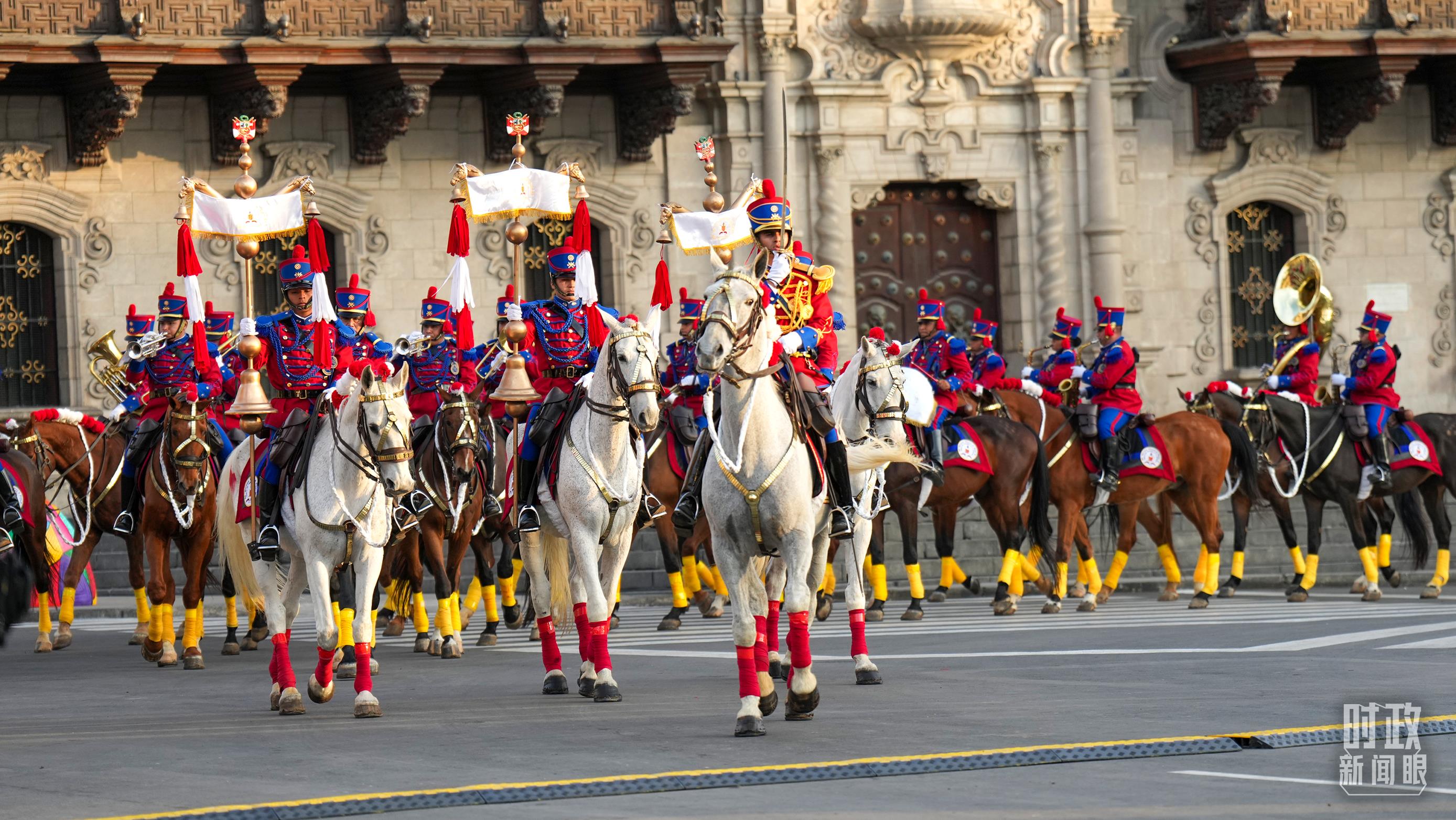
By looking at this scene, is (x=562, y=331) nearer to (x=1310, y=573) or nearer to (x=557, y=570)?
(x=557, y=570)

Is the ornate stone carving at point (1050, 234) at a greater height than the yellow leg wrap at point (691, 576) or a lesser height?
greater

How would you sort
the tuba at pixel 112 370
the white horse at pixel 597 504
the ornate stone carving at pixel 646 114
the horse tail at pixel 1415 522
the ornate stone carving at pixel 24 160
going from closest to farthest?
the white horse at pixel 597 504
the tuba at pixel 112 370
the horse tail at pixel 1415 522
the ornate stone carving at pixel 24 160
the ornate stone carving at pixel 646 114

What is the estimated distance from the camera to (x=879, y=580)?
18.8 metres

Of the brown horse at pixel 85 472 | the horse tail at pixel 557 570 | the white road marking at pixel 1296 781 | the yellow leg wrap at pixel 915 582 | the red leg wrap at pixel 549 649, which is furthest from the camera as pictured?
the yellow leg wrap at pixel 915 582

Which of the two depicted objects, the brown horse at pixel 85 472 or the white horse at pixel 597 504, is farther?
the brown horse at pixel 85 472

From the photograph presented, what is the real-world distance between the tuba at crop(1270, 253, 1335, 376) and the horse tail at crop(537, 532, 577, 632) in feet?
35.3

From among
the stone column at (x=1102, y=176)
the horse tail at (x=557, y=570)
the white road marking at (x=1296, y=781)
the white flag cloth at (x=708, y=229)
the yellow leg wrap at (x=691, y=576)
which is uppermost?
the stone column at (x=1102, y=176)

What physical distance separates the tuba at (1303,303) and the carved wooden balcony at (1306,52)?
669 cm

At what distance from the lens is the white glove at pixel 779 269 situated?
38.4 ft

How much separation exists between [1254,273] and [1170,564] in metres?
11.0

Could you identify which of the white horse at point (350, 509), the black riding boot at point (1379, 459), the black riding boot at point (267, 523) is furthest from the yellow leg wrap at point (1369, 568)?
the black riding boot at point (267, 523)

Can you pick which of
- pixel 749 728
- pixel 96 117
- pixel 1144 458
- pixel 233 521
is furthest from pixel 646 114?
pixel 749 728

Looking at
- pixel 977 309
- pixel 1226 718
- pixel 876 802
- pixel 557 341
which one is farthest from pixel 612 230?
pixel 876 802

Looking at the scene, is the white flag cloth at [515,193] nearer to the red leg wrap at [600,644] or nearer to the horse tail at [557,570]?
the horse tail at [557,570]
